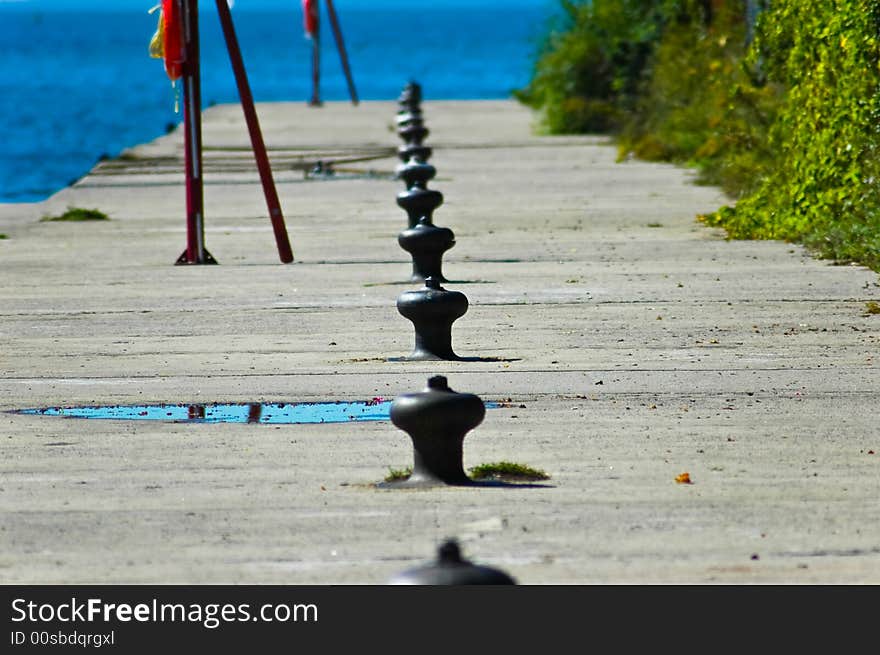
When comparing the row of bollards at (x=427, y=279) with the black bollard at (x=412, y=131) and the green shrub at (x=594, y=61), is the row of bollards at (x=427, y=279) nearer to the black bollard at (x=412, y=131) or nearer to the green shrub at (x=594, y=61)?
the black bollard at (x=412, y=131)

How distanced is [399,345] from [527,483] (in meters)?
4.17

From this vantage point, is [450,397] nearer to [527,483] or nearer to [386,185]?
[527,483]

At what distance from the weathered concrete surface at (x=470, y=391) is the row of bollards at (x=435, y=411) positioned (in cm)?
18

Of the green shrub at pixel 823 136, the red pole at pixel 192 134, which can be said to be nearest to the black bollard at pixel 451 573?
the green shrub at pixel 823 136

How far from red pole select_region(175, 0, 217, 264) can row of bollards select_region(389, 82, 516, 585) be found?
102 inches

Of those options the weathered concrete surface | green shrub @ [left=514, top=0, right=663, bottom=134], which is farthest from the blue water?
the weathered concrete surface

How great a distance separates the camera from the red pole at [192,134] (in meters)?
17.8

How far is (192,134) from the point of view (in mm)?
17844

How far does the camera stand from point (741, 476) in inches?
344

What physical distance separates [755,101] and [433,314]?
12.0m

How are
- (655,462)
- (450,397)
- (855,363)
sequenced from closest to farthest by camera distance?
(450,397), (655,462), (855,363)

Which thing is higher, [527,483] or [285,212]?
[527,483]

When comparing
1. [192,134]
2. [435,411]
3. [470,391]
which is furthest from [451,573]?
[192,134]
